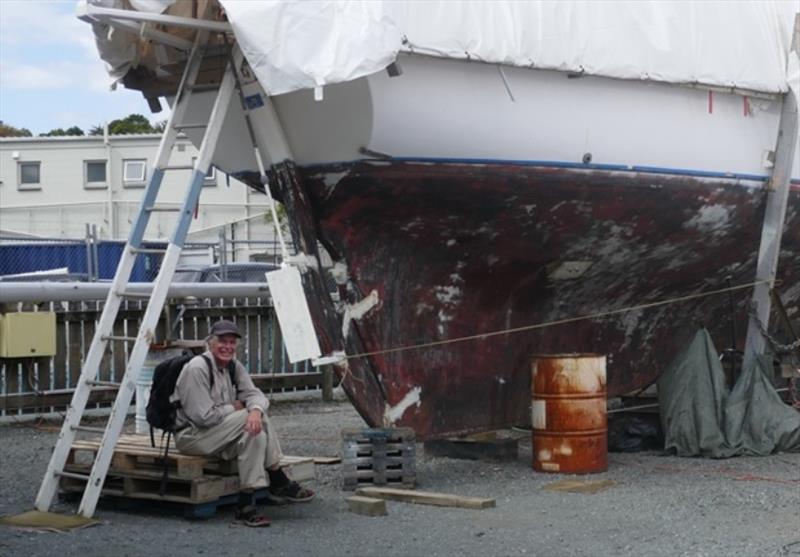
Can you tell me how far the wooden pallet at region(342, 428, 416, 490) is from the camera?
30.8 ft

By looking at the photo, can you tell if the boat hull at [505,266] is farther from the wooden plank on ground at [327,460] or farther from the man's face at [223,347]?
the man's face at [223,347]

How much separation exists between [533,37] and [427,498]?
3337mm

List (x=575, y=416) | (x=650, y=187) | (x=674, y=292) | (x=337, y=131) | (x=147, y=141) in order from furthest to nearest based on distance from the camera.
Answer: (x=147, y=141)
(x=674, y=292)
(x=650, y=187)
(x=575, y=416)
(x=337, y=131)

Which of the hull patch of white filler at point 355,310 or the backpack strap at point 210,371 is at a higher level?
the hull patch of white filler at point 355,310

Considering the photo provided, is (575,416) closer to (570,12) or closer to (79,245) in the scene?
(570,12)

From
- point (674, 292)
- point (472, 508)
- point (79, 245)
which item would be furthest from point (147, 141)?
point (472, 508)

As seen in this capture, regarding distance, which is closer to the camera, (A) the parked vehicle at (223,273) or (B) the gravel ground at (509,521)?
(B) the gravel ground at (509,521)

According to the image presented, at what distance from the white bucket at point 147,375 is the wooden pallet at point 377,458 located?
8.24 ft

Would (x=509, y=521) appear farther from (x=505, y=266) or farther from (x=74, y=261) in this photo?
(x=74, y=261)

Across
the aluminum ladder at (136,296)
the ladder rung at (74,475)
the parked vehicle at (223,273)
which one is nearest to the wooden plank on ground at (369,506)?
the aluminum ladder at (136,296)

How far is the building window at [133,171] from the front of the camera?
37750 millimetres

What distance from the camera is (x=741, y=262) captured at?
1221 cm

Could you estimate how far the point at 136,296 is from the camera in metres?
8.99

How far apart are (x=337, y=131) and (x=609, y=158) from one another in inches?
92.1
